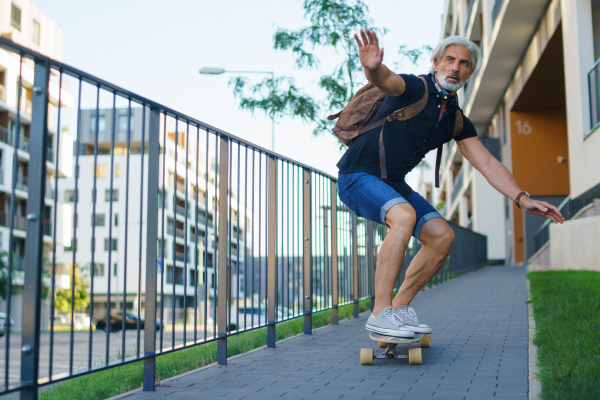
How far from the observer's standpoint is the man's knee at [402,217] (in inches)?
148

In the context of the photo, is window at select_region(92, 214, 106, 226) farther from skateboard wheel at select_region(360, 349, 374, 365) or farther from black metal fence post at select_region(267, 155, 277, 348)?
black metal fence post at select_region(267, 155, 277, 348)

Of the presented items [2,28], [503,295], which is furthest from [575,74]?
[2,28]

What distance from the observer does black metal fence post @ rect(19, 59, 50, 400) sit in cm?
237

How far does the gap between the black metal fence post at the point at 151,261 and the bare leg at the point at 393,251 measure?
1267 millimetres

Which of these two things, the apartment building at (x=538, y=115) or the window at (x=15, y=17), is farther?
the window at (x=15, y=17)

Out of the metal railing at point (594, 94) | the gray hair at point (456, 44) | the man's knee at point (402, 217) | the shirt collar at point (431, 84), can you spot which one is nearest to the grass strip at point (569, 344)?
the man's knee at point (402, 217)

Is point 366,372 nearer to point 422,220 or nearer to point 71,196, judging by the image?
point 422,220

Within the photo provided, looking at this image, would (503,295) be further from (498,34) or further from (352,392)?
(498,34)

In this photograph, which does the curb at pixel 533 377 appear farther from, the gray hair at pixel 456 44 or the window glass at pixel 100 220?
the window glass at pixel 100 220

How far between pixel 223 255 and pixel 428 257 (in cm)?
132

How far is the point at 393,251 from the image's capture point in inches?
149

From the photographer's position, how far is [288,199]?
568cm

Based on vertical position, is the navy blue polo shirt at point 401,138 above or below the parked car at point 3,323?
above

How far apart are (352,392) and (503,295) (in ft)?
22.6
